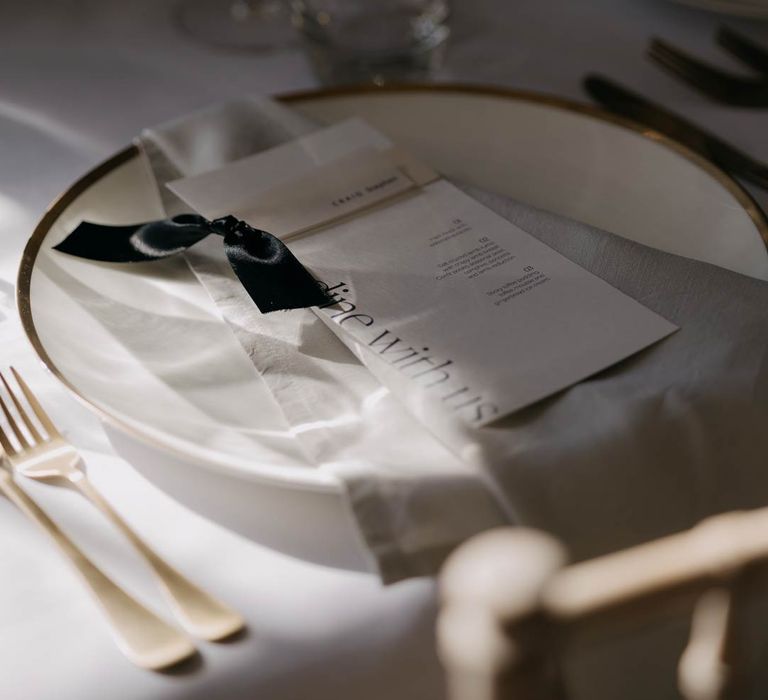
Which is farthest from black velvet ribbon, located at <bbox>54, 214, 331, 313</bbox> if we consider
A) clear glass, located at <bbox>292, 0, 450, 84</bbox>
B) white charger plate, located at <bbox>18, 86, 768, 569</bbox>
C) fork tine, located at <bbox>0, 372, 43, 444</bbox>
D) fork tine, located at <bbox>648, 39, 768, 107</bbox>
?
fork tine, located at <bbox>648, 39, 768, 107</bbox>

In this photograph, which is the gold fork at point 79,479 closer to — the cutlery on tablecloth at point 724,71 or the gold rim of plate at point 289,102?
the gold rim of plate at point 289,102

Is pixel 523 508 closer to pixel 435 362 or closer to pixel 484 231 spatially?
pixel 435 362

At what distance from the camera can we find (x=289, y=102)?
0.70m

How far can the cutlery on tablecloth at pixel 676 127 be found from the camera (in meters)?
Answer: 0.66

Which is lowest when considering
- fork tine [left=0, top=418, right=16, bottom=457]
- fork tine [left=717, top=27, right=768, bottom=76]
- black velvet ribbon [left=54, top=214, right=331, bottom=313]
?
fork tine [left=0, top=418, right=16, bottom=457]

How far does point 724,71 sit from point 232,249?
0.51m

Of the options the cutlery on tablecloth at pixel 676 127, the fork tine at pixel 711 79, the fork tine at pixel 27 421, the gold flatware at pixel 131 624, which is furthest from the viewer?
the fork tine at pixel 711 79

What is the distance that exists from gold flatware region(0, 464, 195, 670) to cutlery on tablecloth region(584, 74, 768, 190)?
19.4 inches

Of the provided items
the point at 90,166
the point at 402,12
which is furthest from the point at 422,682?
the point at 402,12

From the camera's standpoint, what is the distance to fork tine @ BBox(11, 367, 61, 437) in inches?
18.6

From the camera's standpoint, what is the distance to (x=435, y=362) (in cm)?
46

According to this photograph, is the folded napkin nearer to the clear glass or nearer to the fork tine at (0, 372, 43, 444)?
the fork tine at (0, 372, 43, 444)

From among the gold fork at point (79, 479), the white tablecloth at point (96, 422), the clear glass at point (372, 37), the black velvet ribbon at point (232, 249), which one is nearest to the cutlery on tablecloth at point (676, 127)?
the white tablecloth at point (96, 422)

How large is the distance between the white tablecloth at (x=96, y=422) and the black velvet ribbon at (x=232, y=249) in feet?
0.23
